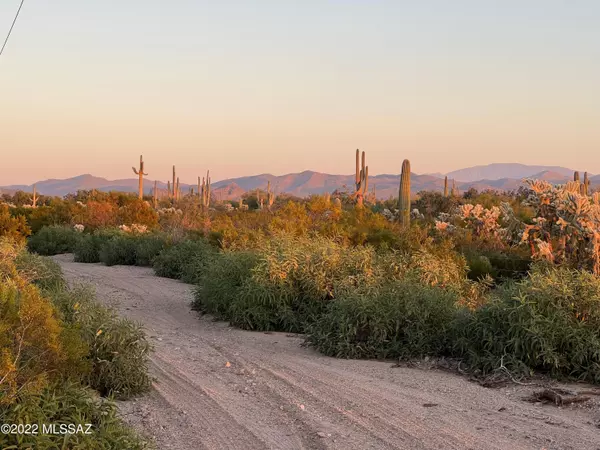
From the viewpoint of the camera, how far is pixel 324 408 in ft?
21.8

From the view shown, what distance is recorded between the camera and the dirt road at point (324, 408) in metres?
5.82

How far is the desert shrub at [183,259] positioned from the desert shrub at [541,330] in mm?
9860

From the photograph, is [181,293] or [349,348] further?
[181,293]

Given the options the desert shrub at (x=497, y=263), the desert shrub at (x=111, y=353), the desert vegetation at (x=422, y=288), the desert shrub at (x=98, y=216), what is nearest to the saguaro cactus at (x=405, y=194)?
the desert vegetation at (x=422, y=288)

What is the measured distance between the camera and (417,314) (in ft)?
29.8

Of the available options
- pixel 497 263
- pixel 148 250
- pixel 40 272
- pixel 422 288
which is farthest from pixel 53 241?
pixel 422 288

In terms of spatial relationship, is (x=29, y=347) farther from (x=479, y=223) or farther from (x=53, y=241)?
(x=53, y=241)

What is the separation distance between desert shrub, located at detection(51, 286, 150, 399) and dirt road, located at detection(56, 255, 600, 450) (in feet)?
0.69

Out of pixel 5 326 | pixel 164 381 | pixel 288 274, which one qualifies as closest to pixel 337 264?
pixel 288 274

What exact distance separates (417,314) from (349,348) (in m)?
0.98

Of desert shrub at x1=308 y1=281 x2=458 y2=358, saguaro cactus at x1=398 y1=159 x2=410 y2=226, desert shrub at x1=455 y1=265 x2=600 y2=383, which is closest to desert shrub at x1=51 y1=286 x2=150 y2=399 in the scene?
desert shrub at x1=308 y1=281 x2=458 y2=358

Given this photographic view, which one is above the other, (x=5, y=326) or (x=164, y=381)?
(x=5, y=326)

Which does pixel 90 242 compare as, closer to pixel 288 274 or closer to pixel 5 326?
pixel 288 274

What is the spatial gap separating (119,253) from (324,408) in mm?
16789
